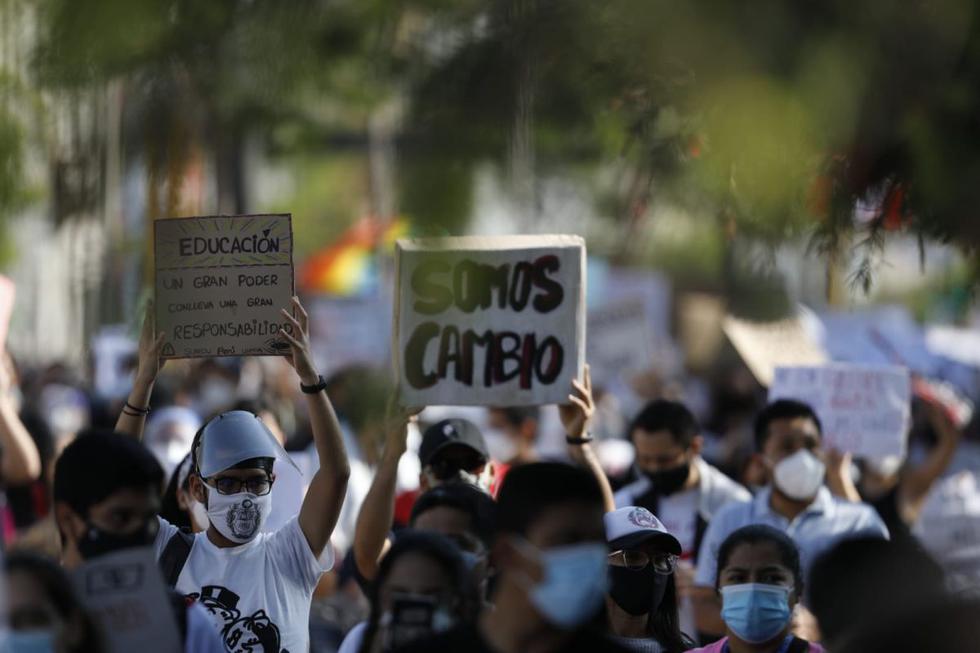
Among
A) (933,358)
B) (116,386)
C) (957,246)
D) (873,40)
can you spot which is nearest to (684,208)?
(957,246)

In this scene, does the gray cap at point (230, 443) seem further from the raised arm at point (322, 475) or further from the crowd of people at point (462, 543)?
the raised arm at point (322, 475)

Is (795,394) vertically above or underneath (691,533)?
above

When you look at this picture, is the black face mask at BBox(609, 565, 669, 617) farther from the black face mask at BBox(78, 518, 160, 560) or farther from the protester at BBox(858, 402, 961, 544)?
the protester at BBox(858, 402, 961, 544)

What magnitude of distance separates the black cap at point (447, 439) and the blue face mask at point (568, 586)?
2395 millimetres

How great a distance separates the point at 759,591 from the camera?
15.7ft

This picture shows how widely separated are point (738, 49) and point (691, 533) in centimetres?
465

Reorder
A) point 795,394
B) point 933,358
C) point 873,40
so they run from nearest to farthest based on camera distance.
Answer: point 873,40, point 795,394, point 933,358

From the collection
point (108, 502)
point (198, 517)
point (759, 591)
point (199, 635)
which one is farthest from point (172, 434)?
point (199, 635)

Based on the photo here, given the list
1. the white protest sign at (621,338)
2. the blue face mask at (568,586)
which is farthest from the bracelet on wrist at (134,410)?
the white protest sign at (621,338)

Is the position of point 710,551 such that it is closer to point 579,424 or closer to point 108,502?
point 579,424

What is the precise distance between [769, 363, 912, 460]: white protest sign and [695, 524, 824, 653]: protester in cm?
327

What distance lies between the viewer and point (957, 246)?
372 cm

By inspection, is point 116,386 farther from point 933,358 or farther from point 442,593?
point 442,593

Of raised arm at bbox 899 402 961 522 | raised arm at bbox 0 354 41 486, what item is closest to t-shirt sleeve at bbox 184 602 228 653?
raised arm at bbox 0 354 41 486
